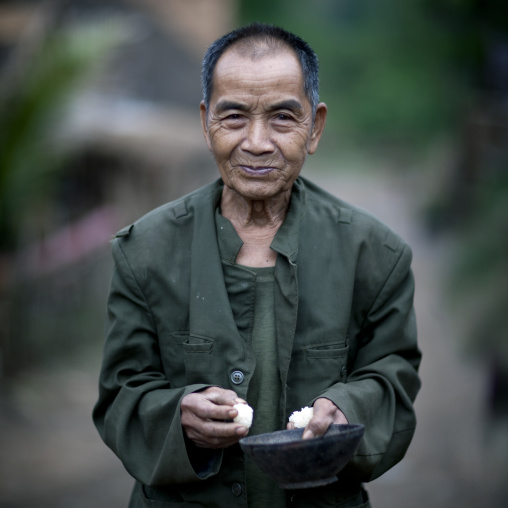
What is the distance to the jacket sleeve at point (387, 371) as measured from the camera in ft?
7.23

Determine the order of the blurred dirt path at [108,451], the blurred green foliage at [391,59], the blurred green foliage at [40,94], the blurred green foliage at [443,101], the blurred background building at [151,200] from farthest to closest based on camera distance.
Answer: the blurred green foliage at [391,59]
the blurred green foliage at [443,101]
the blurred green foliage at [40,94]
the blurred background building at [151,200]
the blurred dirt path at [108,451]

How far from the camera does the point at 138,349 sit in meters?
2.26

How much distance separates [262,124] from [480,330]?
14.4 feet

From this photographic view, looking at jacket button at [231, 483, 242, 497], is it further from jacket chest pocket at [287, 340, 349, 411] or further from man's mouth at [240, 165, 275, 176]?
man's mouth at [240, 165, 275, 176]

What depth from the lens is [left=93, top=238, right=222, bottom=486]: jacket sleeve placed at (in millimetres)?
2168

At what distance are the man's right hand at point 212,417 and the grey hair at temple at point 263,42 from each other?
2.65 feet

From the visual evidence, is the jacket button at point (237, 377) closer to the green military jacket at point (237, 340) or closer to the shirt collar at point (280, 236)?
the green military jacket at point (237, 340)

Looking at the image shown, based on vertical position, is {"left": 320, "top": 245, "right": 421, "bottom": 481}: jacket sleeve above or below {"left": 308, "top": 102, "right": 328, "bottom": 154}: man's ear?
below

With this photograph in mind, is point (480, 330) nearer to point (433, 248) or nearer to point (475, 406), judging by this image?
point (475, 406)

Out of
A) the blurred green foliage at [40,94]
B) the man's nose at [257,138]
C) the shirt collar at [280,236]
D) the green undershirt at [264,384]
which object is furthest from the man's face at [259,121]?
the blurred green foliage at [40,94]

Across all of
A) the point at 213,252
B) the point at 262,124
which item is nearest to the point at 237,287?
the point at 213,252

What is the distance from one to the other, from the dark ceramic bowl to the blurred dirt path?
3.03m

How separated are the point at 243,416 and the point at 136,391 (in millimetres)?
359

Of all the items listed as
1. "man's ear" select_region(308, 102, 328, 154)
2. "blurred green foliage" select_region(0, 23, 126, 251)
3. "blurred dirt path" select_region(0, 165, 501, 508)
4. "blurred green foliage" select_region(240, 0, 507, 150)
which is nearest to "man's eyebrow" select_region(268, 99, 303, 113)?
"man's ear" select_region(308, 102, 328, 154)
